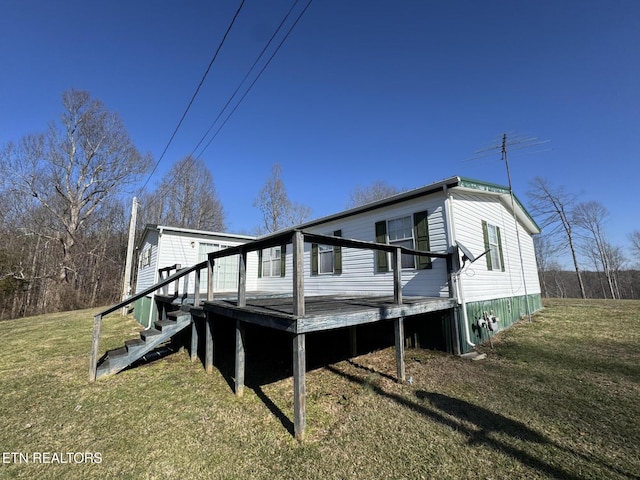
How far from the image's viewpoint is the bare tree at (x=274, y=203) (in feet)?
75.6

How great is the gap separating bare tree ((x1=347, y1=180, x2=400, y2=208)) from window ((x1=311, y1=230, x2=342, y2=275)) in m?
15.6

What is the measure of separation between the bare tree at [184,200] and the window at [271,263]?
12.4 meters

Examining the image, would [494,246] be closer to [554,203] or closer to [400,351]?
[400,351]

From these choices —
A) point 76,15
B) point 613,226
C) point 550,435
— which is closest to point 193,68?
point 76,15

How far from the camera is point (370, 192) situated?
2520 cm

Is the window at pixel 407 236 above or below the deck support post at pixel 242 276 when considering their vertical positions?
above

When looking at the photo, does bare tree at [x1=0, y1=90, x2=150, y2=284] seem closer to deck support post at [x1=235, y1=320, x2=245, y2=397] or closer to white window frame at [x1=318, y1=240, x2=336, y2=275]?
white window frame at [x1=318, y1=240, x2=336, y2=275]

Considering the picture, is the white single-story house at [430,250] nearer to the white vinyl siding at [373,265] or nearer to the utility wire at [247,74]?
the white vinyl siding at [373,265]

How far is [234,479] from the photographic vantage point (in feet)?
7.74

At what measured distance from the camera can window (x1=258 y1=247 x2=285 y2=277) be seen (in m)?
11.8

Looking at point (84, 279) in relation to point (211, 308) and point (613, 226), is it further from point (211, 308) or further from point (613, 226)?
point (613, 226)

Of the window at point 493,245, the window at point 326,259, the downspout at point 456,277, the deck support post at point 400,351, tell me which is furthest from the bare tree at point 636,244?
the deck support post at point 400,351

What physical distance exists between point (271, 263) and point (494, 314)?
8609 millimetres

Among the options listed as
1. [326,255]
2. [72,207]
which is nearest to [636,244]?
[326,255]
